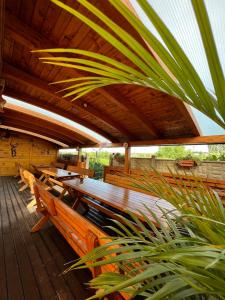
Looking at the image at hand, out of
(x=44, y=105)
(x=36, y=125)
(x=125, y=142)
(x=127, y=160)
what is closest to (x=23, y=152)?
(x=36, y=125)

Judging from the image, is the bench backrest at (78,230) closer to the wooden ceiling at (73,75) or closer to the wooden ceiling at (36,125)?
the wooden ceiling at (73,75)

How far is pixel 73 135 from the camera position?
31.0ft

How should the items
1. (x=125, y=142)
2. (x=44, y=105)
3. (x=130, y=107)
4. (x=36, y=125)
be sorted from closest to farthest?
(x=130, y=107) → (x=44, y=105) → (x=125, y=142) → (x=36, y=125)

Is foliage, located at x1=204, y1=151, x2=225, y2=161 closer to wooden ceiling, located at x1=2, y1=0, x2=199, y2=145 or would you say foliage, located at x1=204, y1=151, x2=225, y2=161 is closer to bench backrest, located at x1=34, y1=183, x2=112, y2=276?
wooden ceiling, located at x1=2, y1=0, x2=199, y2=145

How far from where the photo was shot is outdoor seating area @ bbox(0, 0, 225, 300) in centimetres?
34

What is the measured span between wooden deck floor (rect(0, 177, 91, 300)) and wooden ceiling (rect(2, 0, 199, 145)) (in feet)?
11.0

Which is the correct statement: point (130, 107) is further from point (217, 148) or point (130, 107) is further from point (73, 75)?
point (217, 148)

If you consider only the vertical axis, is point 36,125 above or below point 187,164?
above

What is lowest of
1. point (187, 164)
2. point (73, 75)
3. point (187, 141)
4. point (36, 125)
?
point (187, 164)

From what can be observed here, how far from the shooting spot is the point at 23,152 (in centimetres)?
1213

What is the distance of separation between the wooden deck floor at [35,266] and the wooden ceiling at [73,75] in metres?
3.36

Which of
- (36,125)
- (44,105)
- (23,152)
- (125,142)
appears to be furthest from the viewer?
(23,152)

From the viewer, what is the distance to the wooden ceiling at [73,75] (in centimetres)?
272

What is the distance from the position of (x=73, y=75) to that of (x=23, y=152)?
1007cm
